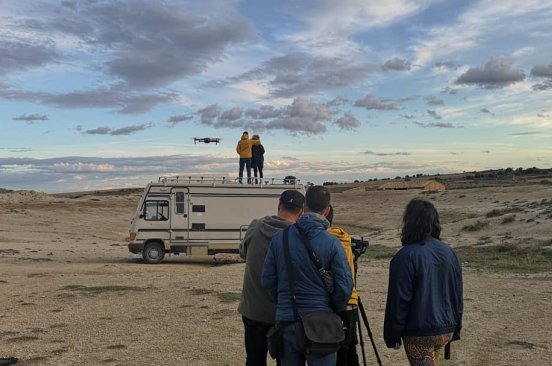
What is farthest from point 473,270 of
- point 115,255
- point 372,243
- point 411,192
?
point 411,192

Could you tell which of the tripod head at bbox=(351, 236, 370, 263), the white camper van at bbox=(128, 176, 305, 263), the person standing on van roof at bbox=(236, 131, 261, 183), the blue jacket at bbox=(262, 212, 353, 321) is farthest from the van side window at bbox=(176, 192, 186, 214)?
the blue jacket at bbox=(262, 212, 353, 321)

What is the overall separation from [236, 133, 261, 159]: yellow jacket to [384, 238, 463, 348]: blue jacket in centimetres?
1513

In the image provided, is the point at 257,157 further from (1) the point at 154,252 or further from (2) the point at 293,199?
(2) the point at 293,199

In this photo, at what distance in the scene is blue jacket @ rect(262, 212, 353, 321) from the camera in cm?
371

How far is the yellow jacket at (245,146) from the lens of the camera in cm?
1891

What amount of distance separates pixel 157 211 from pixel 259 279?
56.2 feet

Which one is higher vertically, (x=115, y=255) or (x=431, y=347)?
(x=431, y=347)

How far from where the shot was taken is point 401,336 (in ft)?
13.0

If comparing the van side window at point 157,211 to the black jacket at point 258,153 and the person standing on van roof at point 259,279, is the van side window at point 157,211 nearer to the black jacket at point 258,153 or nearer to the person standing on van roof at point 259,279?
the black jacket at point 258,153

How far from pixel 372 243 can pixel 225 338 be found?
21.8 metres

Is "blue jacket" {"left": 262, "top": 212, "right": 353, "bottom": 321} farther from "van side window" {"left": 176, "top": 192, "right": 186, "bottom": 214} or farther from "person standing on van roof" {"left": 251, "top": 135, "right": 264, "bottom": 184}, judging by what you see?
"van side window" {"left": 176, "top": 192, "right": 186, "bottom": 214}

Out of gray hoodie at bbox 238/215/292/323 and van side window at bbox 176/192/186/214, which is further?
van side window at bbox 176/192/186/214

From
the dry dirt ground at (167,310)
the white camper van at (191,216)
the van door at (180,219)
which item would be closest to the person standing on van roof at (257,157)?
the white camper van at (191,216)

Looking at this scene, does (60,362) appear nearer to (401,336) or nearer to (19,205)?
(401,336)
